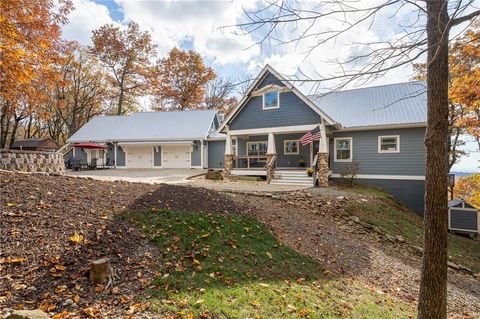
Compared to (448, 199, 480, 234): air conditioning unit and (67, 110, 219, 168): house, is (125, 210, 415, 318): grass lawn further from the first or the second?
(67, 110, 219, 168): house

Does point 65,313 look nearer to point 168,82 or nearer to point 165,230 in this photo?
point 165,230

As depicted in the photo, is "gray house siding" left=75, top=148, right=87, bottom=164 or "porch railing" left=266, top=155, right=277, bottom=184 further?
"gray house siding" left=75, top=148, right=87, bottom=164

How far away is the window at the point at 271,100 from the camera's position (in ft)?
47.8

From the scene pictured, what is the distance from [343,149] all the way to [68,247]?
1416 cm

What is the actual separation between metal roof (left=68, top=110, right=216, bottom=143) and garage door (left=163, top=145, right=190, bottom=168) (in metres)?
0.98

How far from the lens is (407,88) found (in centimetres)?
1616

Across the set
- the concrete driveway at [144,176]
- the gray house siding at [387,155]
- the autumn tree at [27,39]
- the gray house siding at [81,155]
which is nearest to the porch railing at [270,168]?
the gray house siding at [387,155]

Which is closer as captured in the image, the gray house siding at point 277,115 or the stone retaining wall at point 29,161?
the stone retaining wall at point 29,161

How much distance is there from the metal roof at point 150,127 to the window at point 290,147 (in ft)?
23.4

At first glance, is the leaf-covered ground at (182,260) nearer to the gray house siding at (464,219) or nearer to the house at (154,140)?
the gray house siding at (464,219)

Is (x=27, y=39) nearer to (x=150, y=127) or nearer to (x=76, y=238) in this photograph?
(x=76, y=238)

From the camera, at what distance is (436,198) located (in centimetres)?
320

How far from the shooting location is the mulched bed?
2.87 meters

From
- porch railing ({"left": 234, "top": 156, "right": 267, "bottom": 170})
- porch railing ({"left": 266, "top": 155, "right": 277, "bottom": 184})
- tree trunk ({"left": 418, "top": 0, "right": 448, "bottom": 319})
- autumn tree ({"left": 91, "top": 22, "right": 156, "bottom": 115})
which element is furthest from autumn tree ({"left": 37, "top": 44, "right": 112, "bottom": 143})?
tree trunk ({"left": 418, "top": 0, "right": 448, "bottom": 319})
